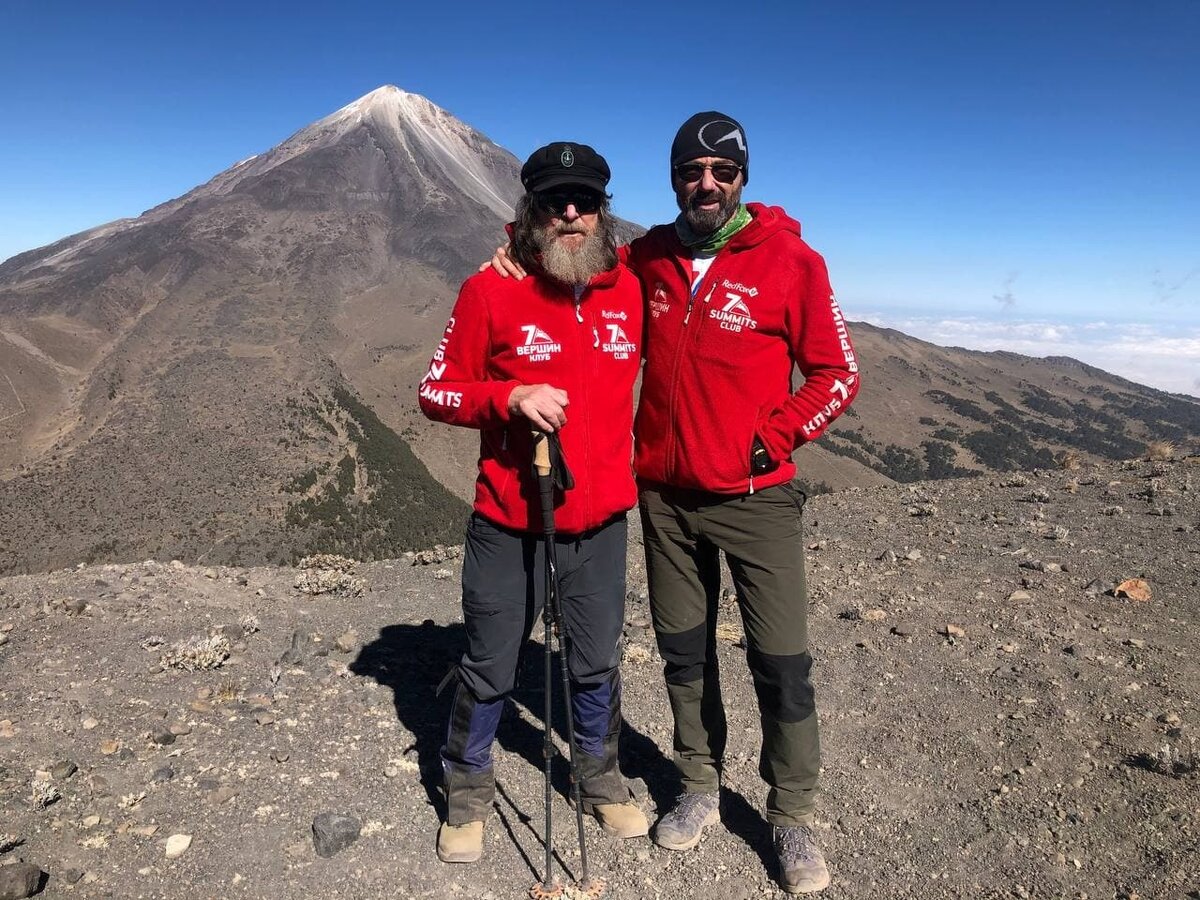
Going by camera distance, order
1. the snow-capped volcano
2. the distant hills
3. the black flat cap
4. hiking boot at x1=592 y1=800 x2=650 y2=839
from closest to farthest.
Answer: the black flat cap < hiking boot at x1=592 y1=800 x2=650 y2=839 < the snow-capped volcano < the distant hills

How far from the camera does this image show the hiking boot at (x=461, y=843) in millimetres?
3207

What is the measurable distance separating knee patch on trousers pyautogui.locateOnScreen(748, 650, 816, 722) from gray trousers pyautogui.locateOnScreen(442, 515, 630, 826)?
0.63 metres

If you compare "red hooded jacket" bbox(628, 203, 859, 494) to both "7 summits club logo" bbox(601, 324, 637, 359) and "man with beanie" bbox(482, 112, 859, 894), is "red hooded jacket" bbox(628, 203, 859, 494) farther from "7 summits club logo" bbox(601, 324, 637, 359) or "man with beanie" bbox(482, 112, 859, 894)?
"7 summits club logo" bbox(601, 324, 637, 359)

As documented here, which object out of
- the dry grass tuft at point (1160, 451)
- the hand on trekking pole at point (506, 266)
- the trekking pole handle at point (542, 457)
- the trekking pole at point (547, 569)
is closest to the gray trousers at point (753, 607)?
the trekking pole at point (547, 569)

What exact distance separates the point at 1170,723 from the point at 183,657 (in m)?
5.59

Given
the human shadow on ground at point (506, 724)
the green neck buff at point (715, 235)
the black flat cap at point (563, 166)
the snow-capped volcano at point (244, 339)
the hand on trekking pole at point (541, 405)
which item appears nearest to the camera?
the hand on trekking pole at point (541, 405)

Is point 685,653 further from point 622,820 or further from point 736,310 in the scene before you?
point 736,310

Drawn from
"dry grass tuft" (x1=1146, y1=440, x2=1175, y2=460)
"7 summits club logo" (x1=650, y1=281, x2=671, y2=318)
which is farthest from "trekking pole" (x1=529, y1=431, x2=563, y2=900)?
"dry grass tuft" (x1=1146, y1=440, x2=1175, y2=460)

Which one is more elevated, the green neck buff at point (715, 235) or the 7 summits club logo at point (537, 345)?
the green neck buff at point (715, 235)

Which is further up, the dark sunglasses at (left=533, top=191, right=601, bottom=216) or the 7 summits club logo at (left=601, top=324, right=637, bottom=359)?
the dark sunglasses at (left=533, top=191, right=601, bottom=216)

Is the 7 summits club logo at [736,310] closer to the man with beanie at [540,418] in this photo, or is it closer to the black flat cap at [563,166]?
the man with beanie at [540,418]

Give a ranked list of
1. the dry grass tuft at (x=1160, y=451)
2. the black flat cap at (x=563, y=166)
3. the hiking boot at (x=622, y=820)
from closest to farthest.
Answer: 1. the black flat cap at (x=563, y=166)
2. the hiking boot at (x=622, y=820)
3. the dry grass tuft at (x=1160, y=451)

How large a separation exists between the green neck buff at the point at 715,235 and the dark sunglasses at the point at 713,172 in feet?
0.44

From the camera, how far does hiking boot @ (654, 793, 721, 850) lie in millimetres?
3301
